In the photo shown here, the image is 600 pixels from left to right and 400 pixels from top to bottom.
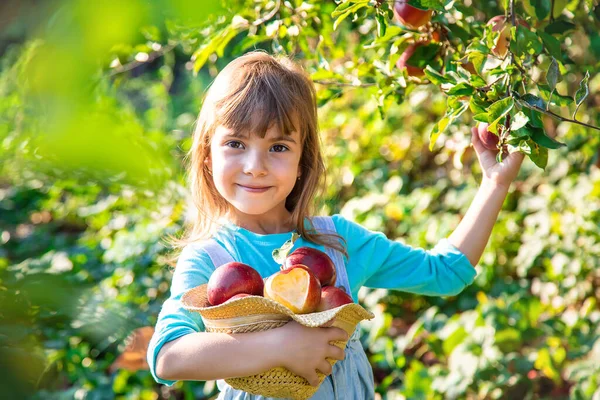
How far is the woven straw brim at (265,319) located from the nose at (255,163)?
26cm

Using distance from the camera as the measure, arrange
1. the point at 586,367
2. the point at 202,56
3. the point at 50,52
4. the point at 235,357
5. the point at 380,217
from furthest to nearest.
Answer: the point at 380,217 < the point at 586,367 < the point at 202,56 < the point at 235,357 < the point at 50,52

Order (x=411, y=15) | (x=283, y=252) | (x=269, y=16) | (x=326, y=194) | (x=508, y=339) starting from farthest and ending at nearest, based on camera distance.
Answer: (x=508, y=339)
(x=326, y=194)
(x=269, y=16)
(x=411, y=15)
(x=283, y=252)

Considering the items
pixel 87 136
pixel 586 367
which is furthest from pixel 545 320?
pixel 87 136

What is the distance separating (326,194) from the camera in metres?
2.15

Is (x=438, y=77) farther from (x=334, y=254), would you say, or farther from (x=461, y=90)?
(x=334, y=254)

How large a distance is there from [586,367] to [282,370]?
1.70m

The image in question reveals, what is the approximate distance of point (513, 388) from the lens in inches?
106

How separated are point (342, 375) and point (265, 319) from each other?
335 millimetres

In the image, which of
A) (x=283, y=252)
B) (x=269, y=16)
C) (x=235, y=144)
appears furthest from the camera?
(x=269, y=16)

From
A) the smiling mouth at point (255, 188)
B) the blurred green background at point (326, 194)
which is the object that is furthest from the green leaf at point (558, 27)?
the smiling mouth at point (255, 188)

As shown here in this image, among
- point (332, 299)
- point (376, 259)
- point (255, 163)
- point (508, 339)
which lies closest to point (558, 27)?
point (376, 259)

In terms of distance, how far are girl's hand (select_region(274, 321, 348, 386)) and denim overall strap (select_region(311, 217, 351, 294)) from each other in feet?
0.76

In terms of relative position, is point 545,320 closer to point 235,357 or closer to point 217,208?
point 217,208

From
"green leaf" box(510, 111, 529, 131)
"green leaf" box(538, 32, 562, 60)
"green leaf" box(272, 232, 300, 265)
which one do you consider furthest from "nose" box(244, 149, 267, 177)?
"green leaf" box(538, 32, 562, 60)
